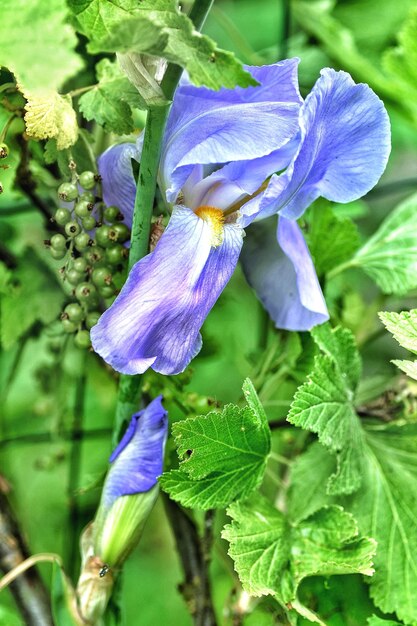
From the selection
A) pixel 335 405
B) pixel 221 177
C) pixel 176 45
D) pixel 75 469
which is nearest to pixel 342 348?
pixel 335 405

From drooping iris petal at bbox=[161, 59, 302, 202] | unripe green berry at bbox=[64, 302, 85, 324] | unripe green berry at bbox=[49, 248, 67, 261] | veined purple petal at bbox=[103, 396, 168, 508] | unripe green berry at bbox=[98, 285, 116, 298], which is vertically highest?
drooping iris petal at bbox=[161, 59, 302, 202]

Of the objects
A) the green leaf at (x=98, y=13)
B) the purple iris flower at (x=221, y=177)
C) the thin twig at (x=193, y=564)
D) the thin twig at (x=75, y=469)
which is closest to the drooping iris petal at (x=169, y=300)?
the purple iris flower at (x=221, y=177)

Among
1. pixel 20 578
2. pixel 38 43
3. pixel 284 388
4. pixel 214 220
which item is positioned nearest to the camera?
pixel 38 43

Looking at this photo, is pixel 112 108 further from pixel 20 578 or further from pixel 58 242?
pixel 20 578

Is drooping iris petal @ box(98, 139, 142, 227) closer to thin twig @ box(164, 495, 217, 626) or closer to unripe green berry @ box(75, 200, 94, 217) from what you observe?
unripe green berry @ box(75, 200, 94, 217)

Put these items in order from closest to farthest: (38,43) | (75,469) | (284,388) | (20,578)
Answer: (38,43) < (20,578) < (284,388) < (75,469)

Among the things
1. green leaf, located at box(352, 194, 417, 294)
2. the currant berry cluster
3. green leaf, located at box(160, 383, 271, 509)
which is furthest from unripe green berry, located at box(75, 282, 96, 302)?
green leaf, located at box(352, 194, 417, 294)

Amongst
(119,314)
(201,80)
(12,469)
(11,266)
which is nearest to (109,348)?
(119,314)
